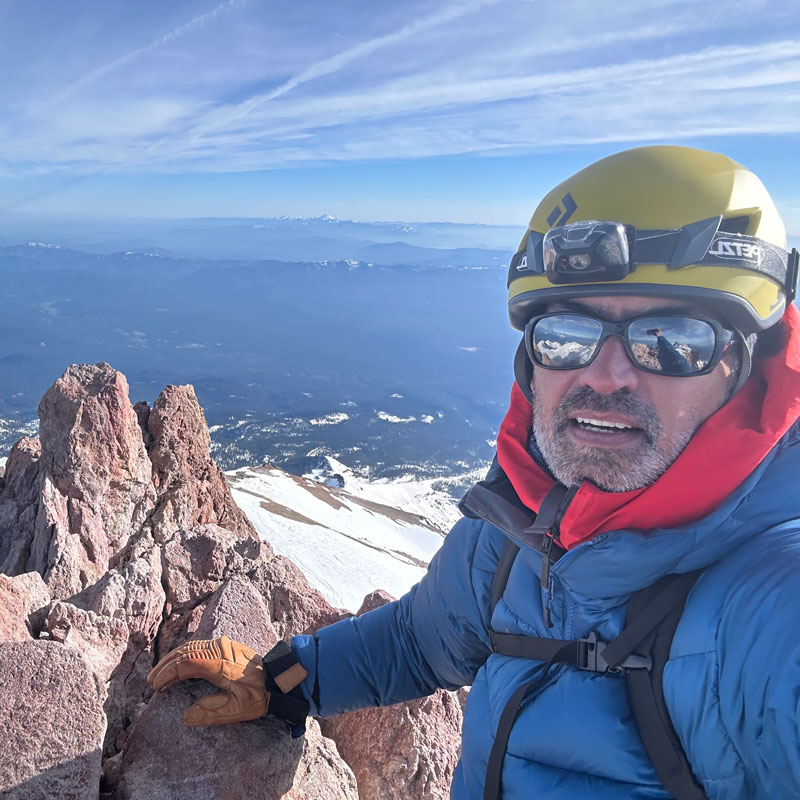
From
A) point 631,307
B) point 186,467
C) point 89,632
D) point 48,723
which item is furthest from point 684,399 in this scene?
point 186,467

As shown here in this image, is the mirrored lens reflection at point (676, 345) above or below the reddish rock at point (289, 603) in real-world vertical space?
above

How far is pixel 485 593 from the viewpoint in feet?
13.6

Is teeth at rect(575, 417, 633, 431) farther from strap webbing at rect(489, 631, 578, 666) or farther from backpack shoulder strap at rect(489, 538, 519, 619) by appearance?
strap webbing at rect(489, 631, 578, 666)

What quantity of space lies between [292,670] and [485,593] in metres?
1.71

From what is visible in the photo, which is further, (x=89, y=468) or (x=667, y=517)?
(x=89, y=468)

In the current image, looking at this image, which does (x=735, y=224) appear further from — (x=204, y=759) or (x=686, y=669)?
(x=204, y=759)

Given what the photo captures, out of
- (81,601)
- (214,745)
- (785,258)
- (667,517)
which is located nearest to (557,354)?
(667,517)

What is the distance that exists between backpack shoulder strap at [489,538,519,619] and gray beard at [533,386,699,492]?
0.76 m

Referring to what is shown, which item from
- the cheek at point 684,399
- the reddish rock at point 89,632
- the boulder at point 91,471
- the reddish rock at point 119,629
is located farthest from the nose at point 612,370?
the boulder at point 91,471

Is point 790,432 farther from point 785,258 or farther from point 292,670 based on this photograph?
point 292,670

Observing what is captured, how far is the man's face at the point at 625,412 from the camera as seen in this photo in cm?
316

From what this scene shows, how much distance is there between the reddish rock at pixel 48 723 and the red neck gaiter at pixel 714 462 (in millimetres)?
3768

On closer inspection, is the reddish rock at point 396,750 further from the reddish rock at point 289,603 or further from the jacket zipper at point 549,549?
the jacket zipper at point 549,549

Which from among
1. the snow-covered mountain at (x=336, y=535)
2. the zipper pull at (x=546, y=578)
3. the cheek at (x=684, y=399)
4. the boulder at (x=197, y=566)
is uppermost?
the cheek at (x=684, y=399)
